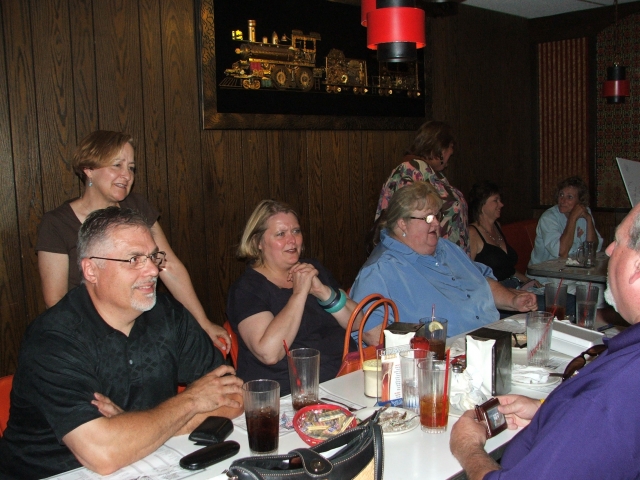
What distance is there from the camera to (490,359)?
1.93m

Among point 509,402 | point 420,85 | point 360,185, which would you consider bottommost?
point 509,402

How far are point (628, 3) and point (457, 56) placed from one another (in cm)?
172

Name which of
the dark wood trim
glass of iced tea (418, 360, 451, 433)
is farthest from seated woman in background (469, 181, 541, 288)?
glass of iced tea (418, 360, 451, 433)

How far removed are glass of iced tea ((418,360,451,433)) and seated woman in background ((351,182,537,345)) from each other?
3.80 ft

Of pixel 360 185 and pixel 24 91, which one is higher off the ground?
pixel 24 91

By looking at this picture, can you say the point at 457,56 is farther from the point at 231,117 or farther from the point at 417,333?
the point at 417,333

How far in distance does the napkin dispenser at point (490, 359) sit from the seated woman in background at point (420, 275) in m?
0.92

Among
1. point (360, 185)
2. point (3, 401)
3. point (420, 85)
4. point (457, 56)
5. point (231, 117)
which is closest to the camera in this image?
point (3, 401)

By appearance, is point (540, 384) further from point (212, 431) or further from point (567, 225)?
point (567, 225)

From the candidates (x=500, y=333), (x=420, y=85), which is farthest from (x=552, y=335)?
(x=420, y=85)

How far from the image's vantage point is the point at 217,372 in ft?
6.43

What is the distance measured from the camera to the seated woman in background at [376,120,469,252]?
432 centimetres

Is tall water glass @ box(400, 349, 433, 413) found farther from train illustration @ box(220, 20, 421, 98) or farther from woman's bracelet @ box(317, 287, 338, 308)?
train illustration @ box(220, 20, 421, 98)

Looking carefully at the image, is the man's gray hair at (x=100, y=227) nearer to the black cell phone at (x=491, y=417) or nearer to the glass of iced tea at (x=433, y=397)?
the glass of iced tea at (x=433, y=397)
